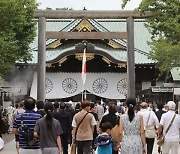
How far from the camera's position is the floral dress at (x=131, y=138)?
334 inches

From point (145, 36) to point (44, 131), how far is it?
2996 cm

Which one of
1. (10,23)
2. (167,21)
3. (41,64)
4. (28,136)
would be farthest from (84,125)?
(41,64)

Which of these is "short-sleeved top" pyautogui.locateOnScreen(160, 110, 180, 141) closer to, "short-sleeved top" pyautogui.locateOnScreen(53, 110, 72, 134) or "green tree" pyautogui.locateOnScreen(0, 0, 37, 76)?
"short-sleeved top" pyautogui.locateOnScreen(53, 110, 72, 134)

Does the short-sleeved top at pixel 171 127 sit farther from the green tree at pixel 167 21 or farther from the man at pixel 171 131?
the green tree at pixel 167 21

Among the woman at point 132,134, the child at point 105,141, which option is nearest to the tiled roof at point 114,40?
the woman at point 132,134

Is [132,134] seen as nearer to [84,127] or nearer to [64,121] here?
[84,127]

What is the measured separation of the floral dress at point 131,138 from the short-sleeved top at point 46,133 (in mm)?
1311

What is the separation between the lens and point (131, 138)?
8.55 metres

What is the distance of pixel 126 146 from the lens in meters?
8.52

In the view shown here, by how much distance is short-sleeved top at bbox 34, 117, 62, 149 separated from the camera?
7.87 meters

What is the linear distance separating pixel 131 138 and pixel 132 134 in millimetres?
77

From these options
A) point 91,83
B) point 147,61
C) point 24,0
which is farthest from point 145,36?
point 24,0

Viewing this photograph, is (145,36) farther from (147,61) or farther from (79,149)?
(79,149)

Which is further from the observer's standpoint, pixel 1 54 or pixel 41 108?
pixel 1 54
